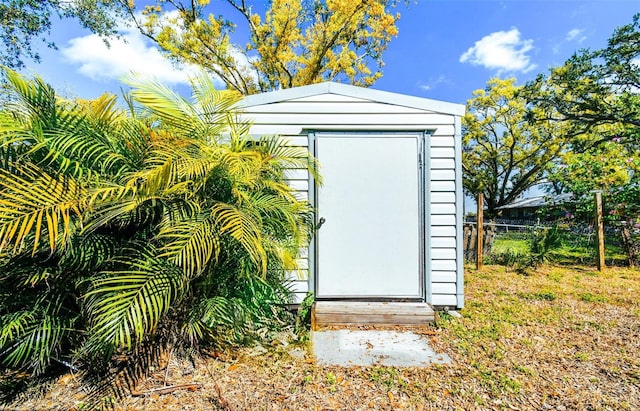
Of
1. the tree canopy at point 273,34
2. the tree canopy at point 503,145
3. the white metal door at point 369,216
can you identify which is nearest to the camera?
the white metal door at point 369,216

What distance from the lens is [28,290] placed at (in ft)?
6.84

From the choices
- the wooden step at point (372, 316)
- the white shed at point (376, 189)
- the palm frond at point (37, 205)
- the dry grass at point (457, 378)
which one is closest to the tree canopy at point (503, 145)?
the white shed at point (376, 189)

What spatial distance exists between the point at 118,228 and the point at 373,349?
2.21 m

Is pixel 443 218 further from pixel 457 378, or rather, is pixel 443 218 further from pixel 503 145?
pixel 503 145

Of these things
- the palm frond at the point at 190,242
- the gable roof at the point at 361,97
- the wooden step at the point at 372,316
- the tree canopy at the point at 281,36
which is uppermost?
the tree canopy at the point at 281,36

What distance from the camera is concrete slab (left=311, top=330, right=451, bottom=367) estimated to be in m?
2.44

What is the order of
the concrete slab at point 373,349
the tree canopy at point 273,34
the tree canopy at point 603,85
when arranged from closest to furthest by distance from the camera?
the concrete slab at point 373,349, the tree canopy at point 603,85, the tree canopy at point 273,34

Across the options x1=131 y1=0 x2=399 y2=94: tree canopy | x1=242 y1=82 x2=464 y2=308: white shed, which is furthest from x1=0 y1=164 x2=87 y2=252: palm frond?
x1=131 y1=0 x2=399 y2=94: tree canopy

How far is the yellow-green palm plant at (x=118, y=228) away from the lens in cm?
185

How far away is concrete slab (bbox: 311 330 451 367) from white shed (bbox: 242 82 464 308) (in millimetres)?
494

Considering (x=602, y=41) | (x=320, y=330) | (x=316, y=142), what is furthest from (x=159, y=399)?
(x=602, y=41)

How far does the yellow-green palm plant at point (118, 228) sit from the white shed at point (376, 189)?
959mm

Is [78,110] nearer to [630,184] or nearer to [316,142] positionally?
[316,142]

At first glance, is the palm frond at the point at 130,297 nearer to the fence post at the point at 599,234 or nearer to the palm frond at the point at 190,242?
the palm frond at the point at 190,242
